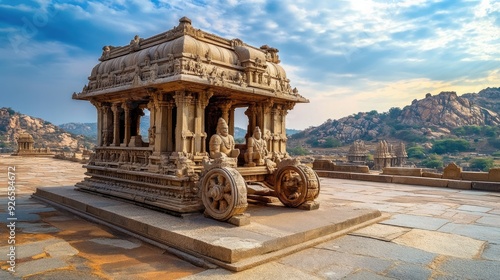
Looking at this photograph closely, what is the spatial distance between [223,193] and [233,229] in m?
0.69

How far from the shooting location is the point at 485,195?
11.8m

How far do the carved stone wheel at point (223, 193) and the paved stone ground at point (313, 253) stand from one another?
1233mm

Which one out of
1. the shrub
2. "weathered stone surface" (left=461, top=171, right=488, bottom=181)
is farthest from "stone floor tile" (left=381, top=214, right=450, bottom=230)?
the shrub

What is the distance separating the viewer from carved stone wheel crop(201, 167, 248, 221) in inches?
232

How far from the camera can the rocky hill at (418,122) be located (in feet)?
398

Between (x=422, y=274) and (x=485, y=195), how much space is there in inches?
367

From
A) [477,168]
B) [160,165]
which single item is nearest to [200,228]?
[160,165]

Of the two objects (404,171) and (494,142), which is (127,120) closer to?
(404,171)

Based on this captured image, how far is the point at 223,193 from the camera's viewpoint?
241 inches

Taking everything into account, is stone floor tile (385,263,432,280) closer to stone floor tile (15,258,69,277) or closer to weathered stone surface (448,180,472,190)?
stone floor tile (15,258,69,277)

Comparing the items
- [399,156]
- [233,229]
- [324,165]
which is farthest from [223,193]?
[399,156]

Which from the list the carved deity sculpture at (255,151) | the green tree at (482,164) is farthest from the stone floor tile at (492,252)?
the green tree at (482,164)

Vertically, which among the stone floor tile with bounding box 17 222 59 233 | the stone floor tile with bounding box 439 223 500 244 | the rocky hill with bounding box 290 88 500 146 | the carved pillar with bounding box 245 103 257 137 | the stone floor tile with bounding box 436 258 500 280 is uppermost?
the rocky hill with bounding box 290 88 500 146

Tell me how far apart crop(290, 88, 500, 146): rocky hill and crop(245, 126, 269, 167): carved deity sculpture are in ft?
382
